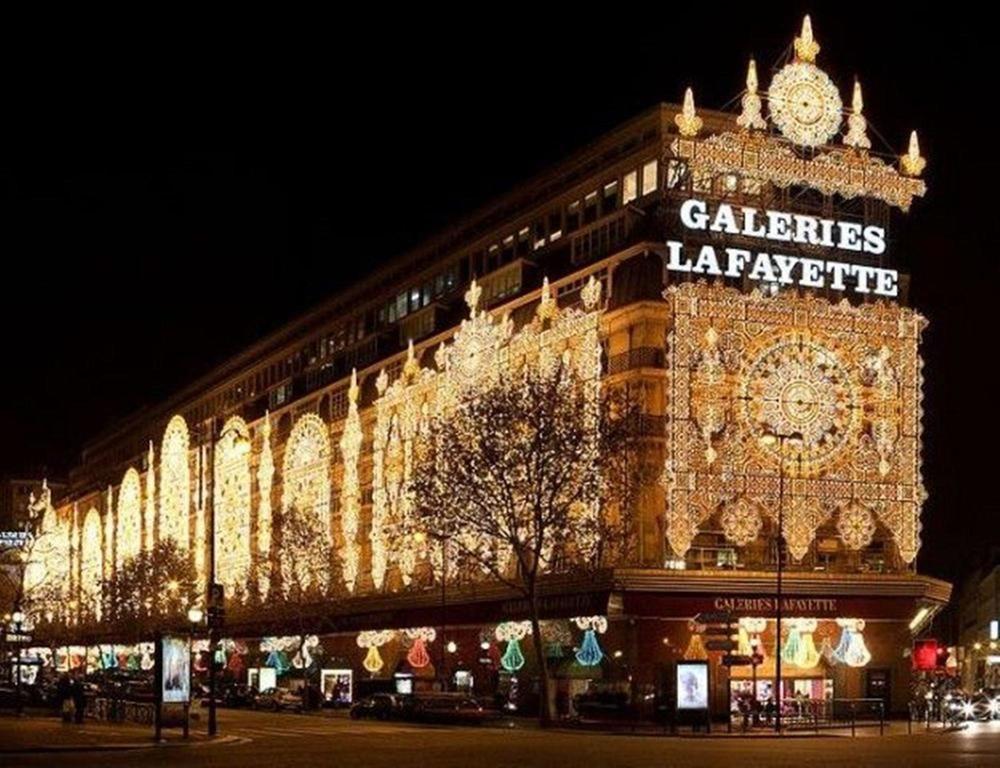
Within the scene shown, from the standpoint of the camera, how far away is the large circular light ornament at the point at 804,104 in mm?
91438

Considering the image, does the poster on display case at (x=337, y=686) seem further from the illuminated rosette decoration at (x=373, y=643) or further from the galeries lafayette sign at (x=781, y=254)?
the galeries lafayette sign at (x=781, y=254)

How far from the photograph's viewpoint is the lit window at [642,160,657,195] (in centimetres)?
9262

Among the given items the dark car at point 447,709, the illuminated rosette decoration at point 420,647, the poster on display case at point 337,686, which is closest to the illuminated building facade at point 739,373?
the illuminated rosette decoration at point 420,647

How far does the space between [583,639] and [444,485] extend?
42.1 ft

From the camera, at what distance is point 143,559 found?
158500 millimetres

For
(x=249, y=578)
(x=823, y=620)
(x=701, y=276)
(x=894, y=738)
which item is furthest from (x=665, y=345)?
(x=249, y=578)

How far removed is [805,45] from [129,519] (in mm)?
113999

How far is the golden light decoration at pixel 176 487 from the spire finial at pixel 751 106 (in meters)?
83.3

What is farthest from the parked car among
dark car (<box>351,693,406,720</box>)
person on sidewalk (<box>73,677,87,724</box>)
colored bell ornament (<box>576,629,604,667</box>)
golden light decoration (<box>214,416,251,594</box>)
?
golden light decoration (<box>214,416,251,594</box>)

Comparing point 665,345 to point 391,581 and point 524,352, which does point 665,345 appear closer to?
point 524,352

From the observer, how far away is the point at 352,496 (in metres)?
122

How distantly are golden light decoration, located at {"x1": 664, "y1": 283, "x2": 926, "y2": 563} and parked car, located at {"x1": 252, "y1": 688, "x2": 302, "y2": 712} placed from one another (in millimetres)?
26118

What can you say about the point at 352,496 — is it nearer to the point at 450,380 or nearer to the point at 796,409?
the point at 450,380

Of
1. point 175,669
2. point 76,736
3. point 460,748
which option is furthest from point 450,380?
point 460,748
